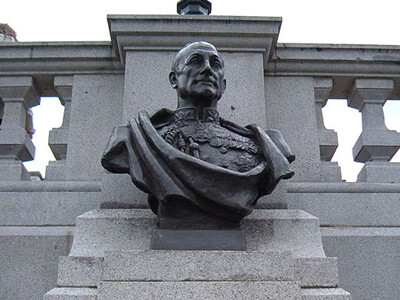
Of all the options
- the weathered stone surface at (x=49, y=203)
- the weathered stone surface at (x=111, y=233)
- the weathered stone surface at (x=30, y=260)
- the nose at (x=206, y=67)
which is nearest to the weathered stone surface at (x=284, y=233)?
the weathered stone surface at (x=111, y=233)

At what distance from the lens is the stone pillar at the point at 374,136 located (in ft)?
15.6

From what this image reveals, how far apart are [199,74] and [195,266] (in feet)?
4.58

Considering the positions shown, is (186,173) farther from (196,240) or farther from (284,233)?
(284,233)

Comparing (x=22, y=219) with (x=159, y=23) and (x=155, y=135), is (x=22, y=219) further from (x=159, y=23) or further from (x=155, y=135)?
(x=159, y=23)

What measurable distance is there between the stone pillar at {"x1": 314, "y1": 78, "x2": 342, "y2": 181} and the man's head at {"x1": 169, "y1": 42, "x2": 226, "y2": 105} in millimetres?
1510

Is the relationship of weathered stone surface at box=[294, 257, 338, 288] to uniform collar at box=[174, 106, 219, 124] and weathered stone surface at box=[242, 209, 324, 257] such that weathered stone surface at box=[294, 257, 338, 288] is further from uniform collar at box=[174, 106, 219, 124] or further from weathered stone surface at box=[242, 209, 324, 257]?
uniform collar at box=[174, 106, 219, 124]

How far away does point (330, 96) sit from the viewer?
17.6 feet

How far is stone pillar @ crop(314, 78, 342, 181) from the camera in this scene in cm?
479

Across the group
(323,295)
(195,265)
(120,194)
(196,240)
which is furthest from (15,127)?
(323,295)

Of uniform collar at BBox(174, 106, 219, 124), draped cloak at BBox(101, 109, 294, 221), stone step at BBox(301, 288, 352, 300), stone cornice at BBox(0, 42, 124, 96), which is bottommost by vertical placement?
stone step at BBox(301, 288, 352, 300)

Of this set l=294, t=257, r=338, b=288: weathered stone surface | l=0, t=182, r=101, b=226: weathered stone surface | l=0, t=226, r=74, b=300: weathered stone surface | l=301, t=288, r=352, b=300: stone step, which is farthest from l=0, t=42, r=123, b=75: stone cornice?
l=301, t=288, r=352, b=300: stone step

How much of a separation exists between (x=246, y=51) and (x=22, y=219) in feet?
8.27

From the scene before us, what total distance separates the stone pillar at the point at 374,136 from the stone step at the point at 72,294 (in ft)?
9.04

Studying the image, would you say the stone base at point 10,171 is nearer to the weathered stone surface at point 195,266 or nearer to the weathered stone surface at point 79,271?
the weathered stone surface at point 79,271
